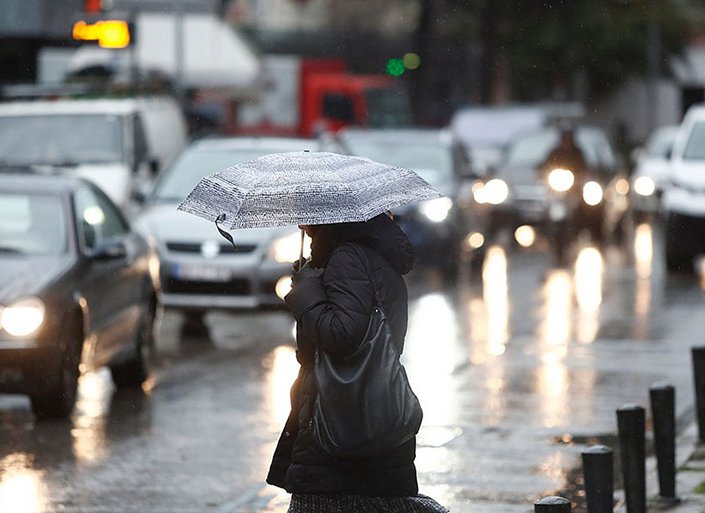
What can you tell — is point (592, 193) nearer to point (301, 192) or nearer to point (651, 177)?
point (651, 177)

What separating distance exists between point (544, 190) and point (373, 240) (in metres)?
21.8

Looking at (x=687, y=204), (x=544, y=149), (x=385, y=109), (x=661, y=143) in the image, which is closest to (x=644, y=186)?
(x=661, y=143)

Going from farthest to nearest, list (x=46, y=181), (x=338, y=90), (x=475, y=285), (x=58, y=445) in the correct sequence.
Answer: (x=338, y=90)
(x=475, y=285)
(x=46, y=181)
(x=58, y=445)

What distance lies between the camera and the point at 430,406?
11.9 m

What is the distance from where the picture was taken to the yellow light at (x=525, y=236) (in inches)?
1137

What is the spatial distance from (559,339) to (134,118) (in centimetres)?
668

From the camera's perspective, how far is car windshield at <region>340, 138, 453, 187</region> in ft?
72.9

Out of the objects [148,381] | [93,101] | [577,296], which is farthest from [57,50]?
[148,381]

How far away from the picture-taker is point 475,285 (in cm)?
2128

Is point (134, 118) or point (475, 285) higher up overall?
point (134, 118)

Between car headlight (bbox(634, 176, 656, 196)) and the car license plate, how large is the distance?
21.9 meters

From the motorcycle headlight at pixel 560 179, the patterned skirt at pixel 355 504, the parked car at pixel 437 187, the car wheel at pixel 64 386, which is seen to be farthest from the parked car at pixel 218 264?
the motorcycle headlight at pixel 560 179

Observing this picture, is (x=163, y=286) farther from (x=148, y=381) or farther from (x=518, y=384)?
(x=518, y=384)

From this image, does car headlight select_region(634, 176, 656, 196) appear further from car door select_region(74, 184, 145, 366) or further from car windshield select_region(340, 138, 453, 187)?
car door select_region(74, 184, 145, 366)
